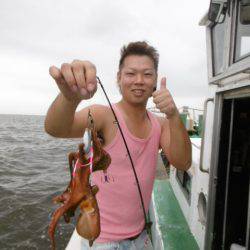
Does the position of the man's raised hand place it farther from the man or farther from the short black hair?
the short black hair

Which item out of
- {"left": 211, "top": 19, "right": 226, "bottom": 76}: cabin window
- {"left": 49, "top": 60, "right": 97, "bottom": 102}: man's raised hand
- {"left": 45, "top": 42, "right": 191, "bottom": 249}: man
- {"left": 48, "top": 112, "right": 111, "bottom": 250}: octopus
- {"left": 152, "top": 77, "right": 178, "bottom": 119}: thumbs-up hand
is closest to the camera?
{"left": 48, "top": 112, "right": 111, "bottom": 250}: octopus

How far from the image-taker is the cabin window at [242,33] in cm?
284

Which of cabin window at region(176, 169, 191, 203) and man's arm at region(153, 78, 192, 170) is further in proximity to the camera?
cabin window at region(176, 169, 191, 203)

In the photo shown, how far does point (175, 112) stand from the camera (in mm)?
2320

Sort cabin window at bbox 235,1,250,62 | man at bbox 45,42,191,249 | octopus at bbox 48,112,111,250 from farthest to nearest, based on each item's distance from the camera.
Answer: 1. cabin window at bbox 235,1,250,62
2. man at bbox 45,42,191,249
3. octopus at bbox 48,112,111,250

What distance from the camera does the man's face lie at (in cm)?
251

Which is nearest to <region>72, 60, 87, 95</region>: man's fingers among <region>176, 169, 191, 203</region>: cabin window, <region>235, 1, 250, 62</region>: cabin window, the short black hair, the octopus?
the octopus

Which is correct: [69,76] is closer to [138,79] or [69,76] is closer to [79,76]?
[79,76]

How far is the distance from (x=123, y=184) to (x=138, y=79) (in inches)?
32.1

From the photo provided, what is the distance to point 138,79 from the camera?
8.13ft

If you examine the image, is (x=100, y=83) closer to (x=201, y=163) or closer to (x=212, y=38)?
(x=201, y=163)

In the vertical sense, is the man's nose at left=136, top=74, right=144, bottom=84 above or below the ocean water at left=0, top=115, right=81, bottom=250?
above

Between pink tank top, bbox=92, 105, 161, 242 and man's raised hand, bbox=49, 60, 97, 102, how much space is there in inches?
31.1

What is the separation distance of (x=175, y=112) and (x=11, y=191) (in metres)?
11.8
